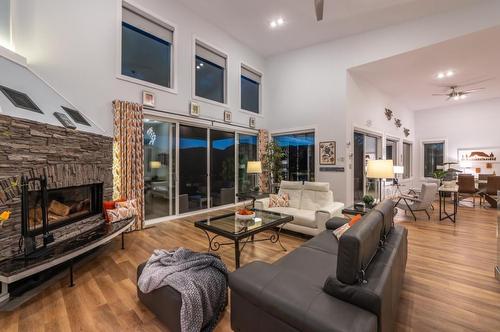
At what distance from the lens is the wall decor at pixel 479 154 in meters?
8.42

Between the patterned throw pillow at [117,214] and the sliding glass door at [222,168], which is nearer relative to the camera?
the patterned throw pillow at [117,214]

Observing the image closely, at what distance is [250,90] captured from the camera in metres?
7.36

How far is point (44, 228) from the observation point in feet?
8.07

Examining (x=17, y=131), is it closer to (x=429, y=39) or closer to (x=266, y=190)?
(x=266, y=190)

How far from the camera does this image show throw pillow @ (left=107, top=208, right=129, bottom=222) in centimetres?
346

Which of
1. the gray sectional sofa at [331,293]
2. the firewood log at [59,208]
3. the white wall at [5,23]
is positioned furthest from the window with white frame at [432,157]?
the white wall at [5,23]

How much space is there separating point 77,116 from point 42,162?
42.1 inches

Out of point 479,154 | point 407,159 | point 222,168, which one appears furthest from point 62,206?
point 479,154

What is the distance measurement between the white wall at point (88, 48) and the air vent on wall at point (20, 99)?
1074mm

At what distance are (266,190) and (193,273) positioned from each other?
546 centimetres

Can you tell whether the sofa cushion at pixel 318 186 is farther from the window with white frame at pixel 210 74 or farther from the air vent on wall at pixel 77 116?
the air vent on wall at pixel 77 116

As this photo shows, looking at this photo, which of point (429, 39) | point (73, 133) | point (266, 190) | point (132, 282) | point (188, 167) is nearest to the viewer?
point (132, 282)

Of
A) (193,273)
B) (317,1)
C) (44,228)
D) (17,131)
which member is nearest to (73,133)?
(17,131)

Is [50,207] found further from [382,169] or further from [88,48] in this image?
[382,169]
